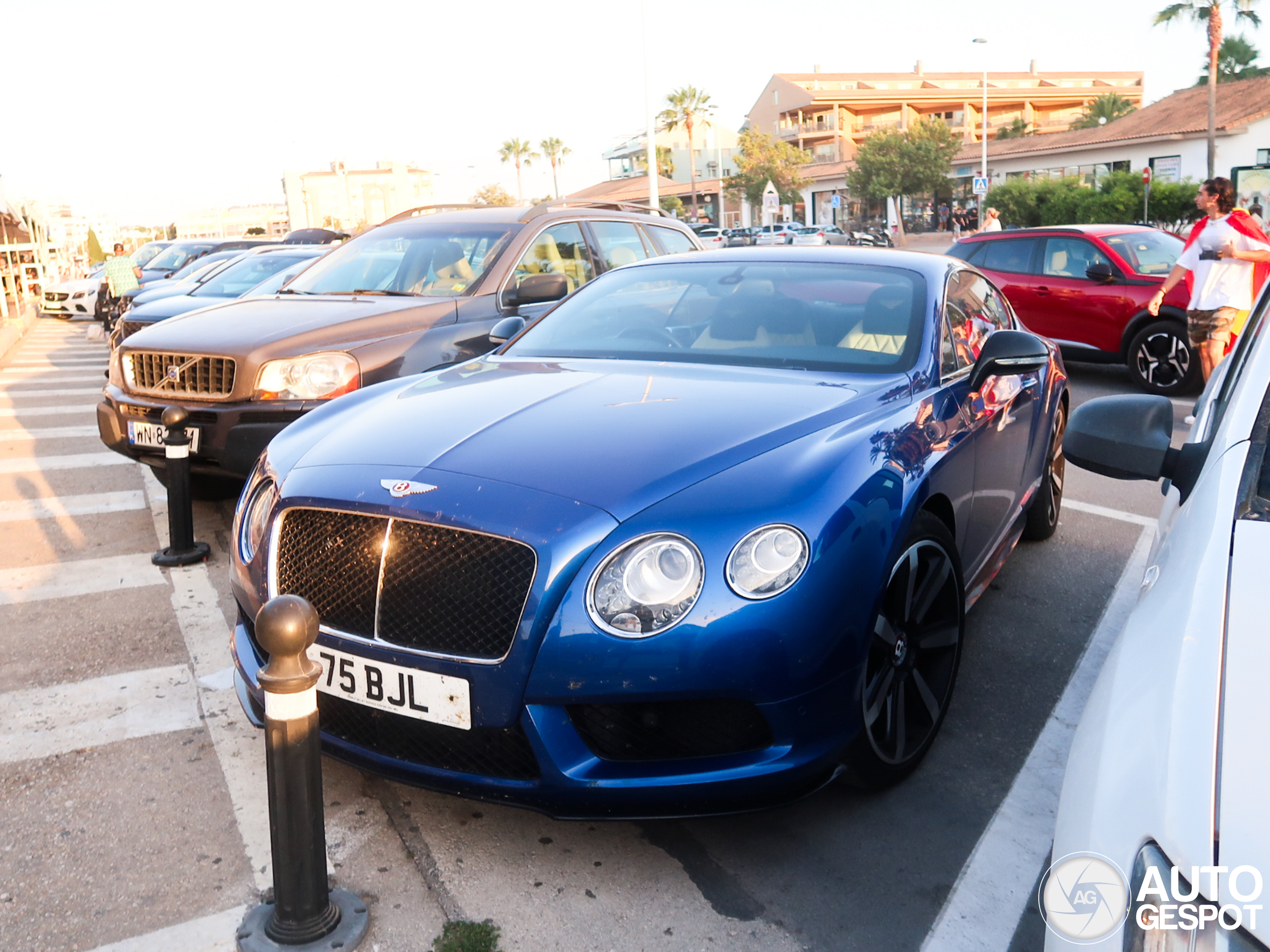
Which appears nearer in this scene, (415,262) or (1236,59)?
(415,262)

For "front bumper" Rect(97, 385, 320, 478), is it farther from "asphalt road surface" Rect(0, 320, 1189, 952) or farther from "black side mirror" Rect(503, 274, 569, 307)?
"black side mirror" Rect(503, 274, 569, 307)

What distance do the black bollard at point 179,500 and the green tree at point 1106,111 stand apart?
68.0m

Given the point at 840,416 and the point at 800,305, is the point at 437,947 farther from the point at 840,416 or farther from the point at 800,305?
the point at 800,305

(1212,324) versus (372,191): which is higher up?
(372,191)

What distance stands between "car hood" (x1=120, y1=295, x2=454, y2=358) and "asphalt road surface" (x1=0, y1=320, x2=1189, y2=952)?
1.64m

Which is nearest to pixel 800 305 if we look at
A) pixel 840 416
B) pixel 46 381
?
pixel 840 416

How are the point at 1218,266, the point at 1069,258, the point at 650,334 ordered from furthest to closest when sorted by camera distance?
the point at 1069,258 < the point at 1218,266 < the point at 650,334

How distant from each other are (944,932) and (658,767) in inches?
29.4

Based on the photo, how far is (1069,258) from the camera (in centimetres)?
1055

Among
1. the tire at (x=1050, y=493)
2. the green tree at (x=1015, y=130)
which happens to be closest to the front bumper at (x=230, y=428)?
the tire at (x=1050, y=493)

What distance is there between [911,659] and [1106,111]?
71552 mm

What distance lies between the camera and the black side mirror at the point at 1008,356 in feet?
11.7

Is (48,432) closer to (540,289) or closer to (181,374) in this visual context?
(181,374)

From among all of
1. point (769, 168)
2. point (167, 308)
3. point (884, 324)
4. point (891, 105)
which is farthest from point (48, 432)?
point (891, 105)
